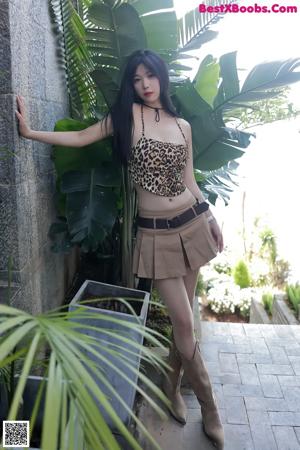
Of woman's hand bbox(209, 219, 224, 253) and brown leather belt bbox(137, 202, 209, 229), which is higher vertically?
brown leather belt bbox(137, 202, 209, 229)

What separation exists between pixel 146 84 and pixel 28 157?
57 cm

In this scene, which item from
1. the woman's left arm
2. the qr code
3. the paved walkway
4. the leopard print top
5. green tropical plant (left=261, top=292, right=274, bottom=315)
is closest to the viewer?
the qr code

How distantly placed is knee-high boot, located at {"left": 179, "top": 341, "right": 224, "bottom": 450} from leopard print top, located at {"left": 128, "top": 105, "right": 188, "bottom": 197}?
708 mm

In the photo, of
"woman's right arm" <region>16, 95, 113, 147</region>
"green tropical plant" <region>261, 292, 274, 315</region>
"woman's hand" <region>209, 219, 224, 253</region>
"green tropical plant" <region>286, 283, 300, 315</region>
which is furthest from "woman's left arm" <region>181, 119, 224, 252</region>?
"green tropical plant" <region>261, 292, 274, 315</region>

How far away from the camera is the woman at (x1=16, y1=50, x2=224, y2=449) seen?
1.71 m

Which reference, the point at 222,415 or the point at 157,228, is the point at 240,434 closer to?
the point at 222,415

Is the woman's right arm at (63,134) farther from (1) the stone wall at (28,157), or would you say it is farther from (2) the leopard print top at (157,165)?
(2) the leopard print top at (157,165)

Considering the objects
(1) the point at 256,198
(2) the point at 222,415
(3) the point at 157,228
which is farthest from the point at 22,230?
(1) the point at 256,198

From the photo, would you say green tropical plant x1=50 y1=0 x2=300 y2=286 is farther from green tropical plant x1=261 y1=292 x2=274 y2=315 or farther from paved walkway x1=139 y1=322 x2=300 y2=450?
green tropical plant x1=261 y1=292 x2=274 y2=315

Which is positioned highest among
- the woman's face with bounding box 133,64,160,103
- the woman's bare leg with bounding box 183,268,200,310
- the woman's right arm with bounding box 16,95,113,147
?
the woman's face with bounding box 133,64,160,103

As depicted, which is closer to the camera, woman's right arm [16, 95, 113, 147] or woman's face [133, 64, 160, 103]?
woman's right arm [16, 95, 113, 147]

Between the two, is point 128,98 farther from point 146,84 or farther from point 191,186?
point 191,186

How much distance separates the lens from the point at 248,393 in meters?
2.29

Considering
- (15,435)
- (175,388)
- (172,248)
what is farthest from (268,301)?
(15,435)
